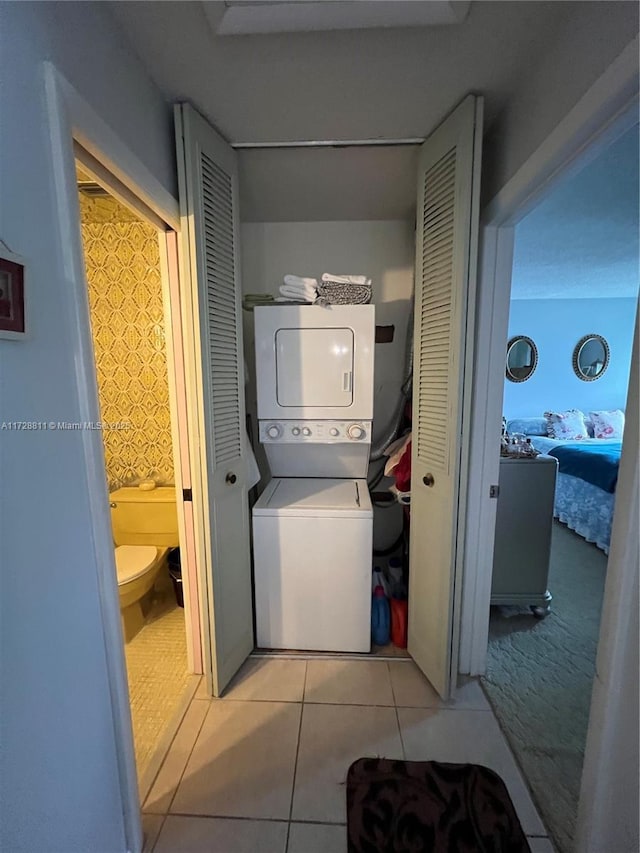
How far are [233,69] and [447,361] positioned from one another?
1244mm

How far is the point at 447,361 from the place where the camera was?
4.73 ft

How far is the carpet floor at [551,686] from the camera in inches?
49.3

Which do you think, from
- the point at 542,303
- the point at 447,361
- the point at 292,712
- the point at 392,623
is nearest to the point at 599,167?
the point at 447,361

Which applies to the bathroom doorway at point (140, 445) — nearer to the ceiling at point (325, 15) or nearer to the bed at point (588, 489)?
the ceiling at point (325, 15)

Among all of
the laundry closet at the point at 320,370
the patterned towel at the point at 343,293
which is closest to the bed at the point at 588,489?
the laundry closet at the point at 320,370

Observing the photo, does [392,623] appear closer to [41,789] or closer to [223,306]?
[41,789]

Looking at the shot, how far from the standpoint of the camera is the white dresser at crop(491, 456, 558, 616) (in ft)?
6.74

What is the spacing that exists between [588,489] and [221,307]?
139 inches

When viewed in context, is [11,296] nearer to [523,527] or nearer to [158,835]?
[158,835]

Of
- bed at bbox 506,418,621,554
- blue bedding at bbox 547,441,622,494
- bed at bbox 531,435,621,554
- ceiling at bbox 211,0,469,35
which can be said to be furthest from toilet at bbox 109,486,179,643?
blue bedding at bbox 547,441,622,494

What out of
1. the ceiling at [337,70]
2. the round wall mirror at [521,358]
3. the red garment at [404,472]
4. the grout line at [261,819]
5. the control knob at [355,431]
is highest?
the ceiling at [337,70]

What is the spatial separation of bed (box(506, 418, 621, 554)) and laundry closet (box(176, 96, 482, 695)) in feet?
7.26

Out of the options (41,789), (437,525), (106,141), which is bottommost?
(41,789)

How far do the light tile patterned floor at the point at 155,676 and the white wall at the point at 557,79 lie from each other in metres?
2.62
